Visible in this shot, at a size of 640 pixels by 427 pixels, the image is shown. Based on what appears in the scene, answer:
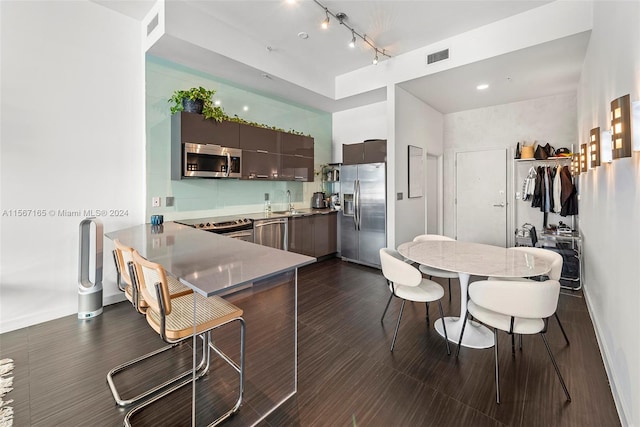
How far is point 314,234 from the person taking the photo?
5012 millimetres

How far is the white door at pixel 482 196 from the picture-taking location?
5.49m

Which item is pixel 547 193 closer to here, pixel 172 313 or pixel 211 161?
pixel 211 161

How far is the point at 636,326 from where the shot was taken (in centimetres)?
150

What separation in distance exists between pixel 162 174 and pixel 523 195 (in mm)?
6106

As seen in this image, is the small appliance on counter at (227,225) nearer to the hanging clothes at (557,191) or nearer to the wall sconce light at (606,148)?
the wall sconce light at (606,148)

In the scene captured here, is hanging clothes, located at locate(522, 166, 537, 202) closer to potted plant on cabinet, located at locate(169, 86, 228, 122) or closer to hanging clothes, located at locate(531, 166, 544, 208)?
hanging clothes, located at locate(531, 166, 544, 208)

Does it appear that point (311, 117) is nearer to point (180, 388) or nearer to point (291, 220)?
point (291, 220)

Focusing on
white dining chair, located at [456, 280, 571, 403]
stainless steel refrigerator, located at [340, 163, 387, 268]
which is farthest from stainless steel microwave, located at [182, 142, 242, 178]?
white dining chair, located at [456, 280, 571, 403]

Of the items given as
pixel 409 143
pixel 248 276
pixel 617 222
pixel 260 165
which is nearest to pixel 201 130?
pixel 260 165

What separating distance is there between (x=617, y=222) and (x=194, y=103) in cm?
428

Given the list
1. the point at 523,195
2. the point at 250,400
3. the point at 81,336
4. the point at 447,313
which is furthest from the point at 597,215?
the point at 81,336

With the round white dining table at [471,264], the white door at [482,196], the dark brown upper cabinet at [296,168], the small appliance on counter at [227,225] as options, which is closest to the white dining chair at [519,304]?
the round white dining table at [471,264]

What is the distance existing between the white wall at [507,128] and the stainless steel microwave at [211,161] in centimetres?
451

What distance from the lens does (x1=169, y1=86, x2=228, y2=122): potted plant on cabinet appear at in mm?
3510
